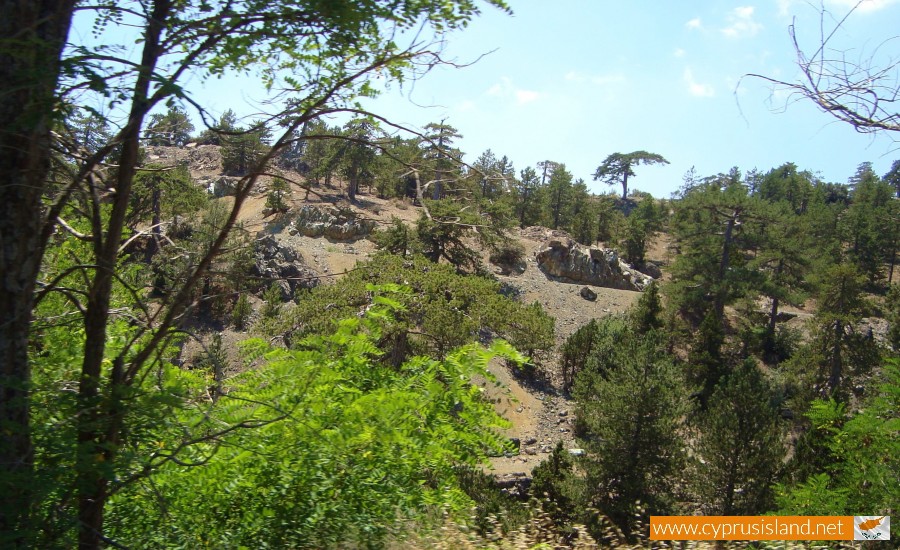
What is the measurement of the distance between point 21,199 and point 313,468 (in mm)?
1827

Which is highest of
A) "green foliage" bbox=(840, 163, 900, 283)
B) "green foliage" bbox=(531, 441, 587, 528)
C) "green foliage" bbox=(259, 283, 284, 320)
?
"green foliage" bbox=(840, 163, 900, 283)

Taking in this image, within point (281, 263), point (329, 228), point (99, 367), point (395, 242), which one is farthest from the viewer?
point (329, 228)

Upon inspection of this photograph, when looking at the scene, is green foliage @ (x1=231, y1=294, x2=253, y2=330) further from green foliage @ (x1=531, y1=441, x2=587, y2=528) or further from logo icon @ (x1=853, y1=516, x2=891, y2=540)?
logo icon @ (x1=853, y1=516, x2=891, y2=540)

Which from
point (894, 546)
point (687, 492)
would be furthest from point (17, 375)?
point (687, 492)

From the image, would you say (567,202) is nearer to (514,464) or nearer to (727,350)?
(727,350)

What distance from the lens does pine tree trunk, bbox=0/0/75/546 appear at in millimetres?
2002

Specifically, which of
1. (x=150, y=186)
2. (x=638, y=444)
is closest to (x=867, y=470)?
(x=638, y=444)

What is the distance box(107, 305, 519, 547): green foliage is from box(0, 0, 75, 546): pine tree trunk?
0.72 metres

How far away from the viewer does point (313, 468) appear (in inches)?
120

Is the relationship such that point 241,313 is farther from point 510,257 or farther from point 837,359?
point 837,359

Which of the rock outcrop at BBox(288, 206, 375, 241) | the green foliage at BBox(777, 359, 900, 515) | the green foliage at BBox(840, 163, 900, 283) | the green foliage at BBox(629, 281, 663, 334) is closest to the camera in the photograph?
the green foliage at BBox(777, 359, 900, 515)

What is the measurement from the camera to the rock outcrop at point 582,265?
37.8 meters

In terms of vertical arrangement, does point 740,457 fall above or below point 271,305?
below

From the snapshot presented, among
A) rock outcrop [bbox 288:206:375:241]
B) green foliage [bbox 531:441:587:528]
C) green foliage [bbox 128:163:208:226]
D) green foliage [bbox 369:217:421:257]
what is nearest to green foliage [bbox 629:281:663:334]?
green foliage [bbox 369:217:421:257]
